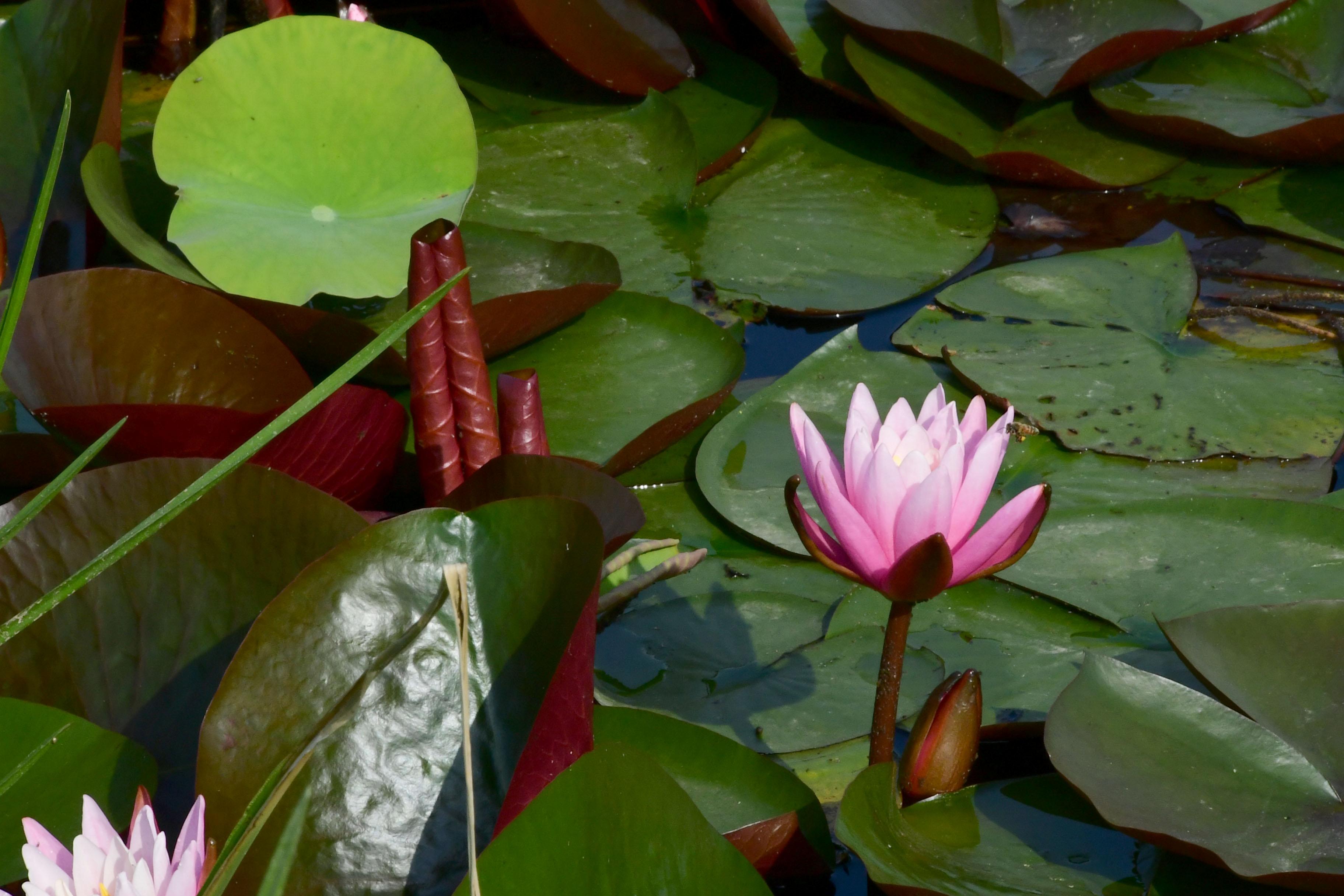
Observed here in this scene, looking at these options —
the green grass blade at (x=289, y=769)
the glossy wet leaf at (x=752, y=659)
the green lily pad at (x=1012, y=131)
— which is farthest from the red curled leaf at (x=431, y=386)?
the green lily pad at (x=1012, y=131)

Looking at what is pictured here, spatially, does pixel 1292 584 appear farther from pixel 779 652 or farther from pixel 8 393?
pixel 8 393

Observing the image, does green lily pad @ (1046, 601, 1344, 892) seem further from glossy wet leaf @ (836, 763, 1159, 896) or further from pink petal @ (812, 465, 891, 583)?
pink petal @ (812, 465, 891, 583)

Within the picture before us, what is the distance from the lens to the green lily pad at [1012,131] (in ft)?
7.02

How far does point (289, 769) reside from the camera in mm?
724

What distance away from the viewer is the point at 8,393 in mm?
1433

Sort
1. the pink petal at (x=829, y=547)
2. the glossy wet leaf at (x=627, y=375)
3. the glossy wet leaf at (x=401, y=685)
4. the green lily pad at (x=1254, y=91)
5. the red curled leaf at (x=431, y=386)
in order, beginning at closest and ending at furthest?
the glossy wet leaf at (x=401, y=685), the pink petal at (x=829, y=547), the red curled leaf at (x=431, y=386), the glossy wet leaf at (x=627, y=375), the green lily pad at (x=1254, y=91)

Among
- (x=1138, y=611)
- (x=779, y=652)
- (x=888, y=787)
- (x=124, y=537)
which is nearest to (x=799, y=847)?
(x=888, y=787)

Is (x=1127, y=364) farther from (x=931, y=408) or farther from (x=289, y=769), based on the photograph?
(x=289, y=769)

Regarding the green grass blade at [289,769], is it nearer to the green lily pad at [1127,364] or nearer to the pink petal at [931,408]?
the pink petal at [931,408]

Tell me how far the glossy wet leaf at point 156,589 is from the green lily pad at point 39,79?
802 millimetres

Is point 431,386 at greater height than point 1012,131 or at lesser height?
lesser

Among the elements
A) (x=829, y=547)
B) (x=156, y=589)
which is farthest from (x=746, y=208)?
(x=156, y=589)

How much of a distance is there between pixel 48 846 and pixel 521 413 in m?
0.69

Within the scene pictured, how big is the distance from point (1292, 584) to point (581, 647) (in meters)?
0.95
